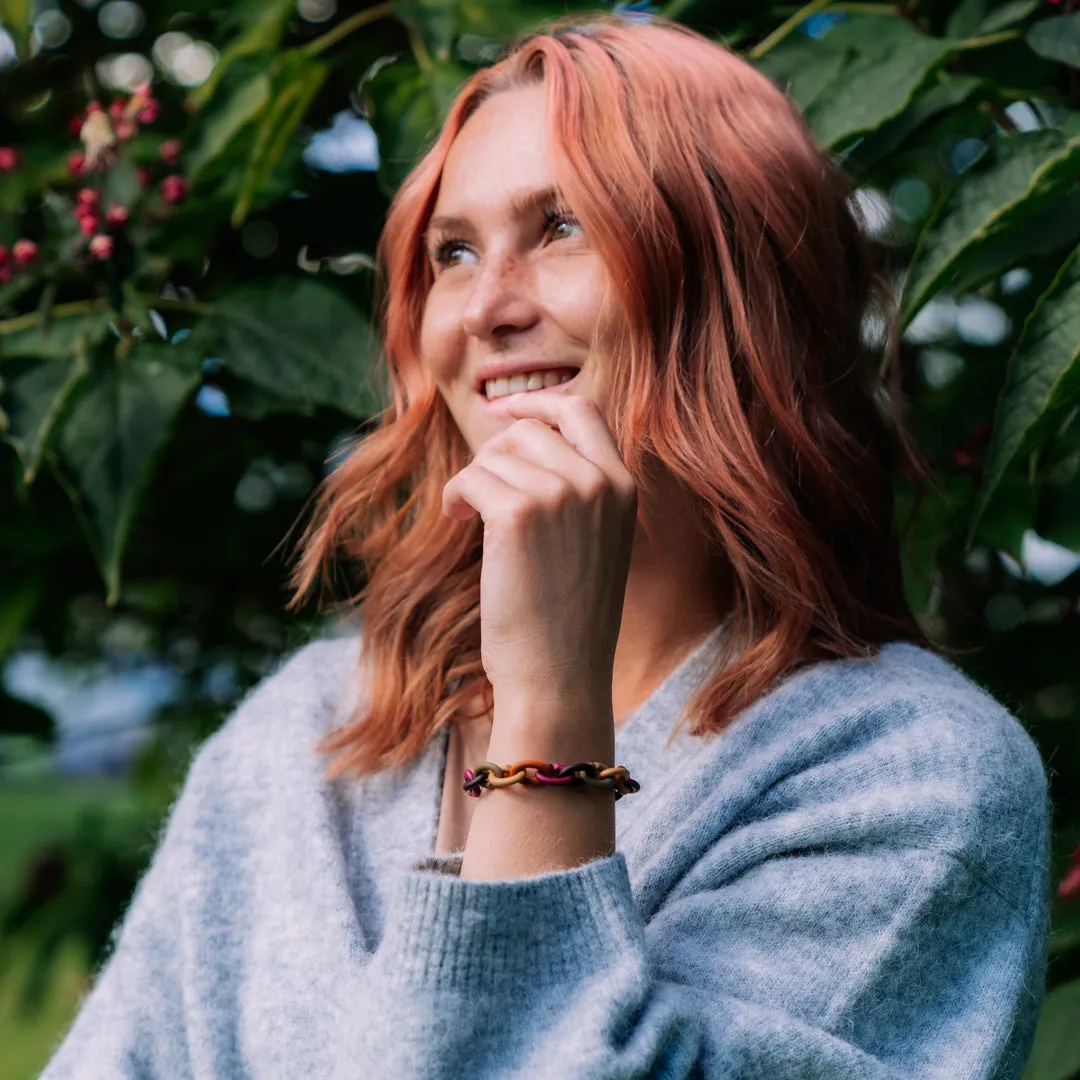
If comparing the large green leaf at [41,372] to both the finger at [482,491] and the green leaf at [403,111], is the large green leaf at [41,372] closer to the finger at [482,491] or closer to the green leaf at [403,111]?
the green leaf at [403,111]

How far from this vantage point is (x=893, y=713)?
3.65 feet

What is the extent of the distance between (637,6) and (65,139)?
0.84 meters

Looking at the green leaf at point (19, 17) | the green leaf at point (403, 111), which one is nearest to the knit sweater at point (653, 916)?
the green leaf at point (403, 111)

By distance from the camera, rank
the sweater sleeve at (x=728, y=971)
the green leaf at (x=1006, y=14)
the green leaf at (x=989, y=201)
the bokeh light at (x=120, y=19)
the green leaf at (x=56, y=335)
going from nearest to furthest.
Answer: the sweater sleeve at (x=728, y=971), the green leaf at (x=989, y=201), the green leaf at (x=1006, y=14), the green leaf at (x=56, y=335), the bokeh light at (x=120, y=19)

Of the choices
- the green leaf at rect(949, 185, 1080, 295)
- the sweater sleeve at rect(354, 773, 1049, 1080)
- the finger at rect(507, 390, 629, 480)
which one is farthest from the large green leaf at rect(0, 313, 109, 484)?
the green leaf at rect(949, 185, 1080, 295)

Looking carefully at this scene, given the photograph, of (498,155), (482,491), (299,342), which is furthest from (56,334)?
(482,491)

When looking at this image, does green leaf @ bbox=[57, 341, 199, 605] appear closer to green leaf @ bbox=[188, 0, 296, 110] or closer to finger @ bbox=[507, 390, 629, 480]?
green leaf @ bbox=[188, 0, 296, 110]

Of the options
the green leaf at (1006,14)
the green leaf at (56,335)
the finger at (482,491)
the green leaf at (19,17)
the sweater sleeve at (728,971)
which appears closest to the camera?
Answer: the sweater sleeve at (728,971)

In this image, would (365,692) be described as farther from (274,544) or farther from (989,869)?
(989,869)

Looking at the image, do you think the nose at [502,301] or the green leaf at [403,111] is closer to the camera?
the nose at [502,301]

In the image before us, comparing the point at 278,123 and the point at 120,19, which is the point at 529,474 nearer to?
the point at 278,123

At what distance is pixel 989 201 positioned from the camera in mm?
1154

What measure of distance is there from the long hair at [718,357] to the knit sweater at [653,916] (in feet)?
0.17

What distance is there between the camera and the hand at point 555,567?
990mm
